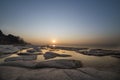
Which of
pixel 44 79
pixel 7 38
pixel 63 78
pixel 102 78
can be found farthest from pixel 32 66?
pixel 7 38

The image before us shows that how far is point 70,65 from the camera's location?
426 cm

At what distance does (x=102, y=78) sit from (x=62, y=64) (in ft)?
6.11

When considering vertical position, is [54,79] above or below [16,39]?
below

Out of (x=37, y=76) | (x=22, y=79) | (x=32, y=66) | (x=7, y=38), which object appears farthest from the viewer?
(x=7, y=38)

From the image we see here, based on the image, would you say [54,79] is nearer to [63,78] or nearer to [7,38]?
[63,78]

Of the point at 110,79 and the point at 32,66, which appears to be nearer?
the point at 110,79

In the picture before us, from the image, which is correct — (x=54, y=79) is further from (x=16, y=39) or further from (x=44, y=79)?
(x=16, y=39)

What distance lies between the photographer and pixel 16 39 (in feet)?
113

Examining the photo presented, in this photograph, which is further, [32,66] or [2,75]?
[32,66]

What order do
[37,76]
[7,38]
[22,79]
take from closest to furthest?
[22,79] < [37,76] < [7,38]

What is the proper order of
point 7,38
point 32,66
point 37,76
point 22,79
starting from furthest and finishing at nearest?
point 7,38, point 32,66, point 37,76, point 22,79

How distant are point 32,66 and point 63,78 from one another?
1.77 m

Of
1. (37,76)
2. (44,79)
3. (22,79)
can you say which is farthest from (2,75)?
(44,79)

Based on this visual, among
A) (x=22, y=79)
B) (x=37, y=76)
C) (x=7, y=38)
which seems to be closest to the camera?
(x=22, y=79)
